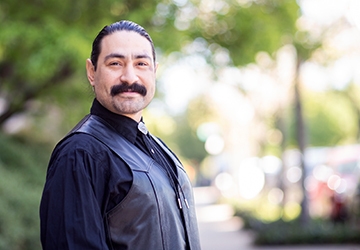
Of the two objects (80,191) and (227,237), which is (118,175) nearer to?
(80,191)

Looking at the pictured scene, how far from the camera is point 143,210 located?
2.17m

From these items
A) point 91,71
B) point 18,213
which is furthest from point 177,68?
point 91,71

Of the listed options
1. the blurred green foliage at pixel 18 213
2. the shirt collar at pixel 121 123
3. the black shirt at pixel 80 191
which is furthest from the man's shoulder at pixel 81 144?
the blurred green foliage at pixel 18 213

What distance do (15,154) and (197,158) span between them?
183 ft

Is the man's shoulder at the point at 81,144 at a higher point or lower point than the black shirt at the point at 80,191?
higher

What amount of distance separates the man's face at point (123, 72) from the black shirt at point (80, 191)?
21 cm

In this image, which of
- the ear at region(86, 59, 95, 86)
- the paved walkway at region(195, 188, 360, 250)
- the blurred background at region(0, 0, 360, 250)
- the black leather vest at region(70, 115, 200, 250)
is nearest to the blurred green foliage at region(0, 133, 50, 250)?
the blurred background at region(0, 0, 360, 250)

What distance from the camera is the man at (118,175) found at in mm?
2075

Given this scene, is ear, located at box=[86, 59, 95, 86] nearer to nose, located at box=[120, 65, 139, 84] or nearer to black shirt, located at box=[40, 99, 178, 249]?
nose, located at box=[120, 65, 139, 84]

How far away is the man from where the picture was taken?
2.08m

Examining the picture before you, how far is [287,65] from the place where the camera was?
66.7ft

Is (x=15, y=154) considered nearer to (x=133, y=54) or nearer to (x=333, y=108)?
(x=133, y=54)

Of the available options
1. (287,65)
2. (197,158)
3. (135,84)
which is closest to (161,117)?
(287,65)

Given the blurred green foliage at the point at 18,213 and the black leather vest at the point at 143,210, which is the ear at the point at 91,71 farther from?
the blurred green foliage at the point at 18,213
